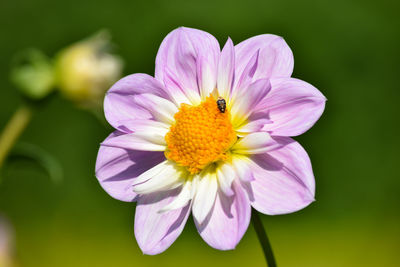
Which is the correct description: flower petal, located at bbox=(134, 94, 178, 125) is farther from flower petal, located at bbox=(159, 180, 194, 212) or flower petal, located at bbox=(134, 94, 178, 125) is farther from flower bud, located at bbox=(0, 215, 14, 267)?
flower bud, located at bbox=(0, 215, 14, 267)

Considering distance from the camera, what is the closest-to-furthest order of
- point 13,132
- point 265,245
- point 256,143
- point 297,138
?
point 265,245 < point 256,143 < point 13,132 < point 297,138

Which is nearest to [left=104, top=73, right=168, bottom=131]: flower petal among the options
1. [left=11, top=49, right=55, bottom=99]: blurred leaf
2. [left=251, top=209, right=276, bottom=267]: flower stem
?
[left=251, top=209, right=276, bottom=267]: flower stem

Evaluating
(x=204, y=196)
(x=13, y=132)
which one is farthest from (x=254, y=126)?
(x=13, y=132)

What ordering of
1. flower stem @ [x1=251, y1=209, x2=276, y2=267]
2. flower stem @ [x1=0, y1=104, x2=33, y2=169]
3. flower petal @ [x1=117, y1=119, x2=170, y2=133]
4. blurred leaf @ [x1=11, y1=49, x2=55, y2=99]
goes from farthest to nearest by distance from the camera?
1. blurred leaf @ [x1=11, y1=49, x2=55, y2=99]
2. flower stem @ [x1=0, y1=104, x2=33, y2=169]
3. flower petal @ [x1=117, y1=119, x2=170, y2=133]
4. flower stem @ [x1=251, y1=209, x2=276, y2=267]

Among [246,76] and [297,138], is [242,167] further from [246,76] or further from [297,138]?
[297,138]

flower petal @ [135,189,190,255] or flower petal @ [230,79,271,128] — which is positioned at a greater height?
flower petal @ [230,79,271,128]

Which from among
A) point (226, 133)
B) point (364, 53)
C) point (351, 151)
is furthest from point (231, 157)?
point (364, 53)
